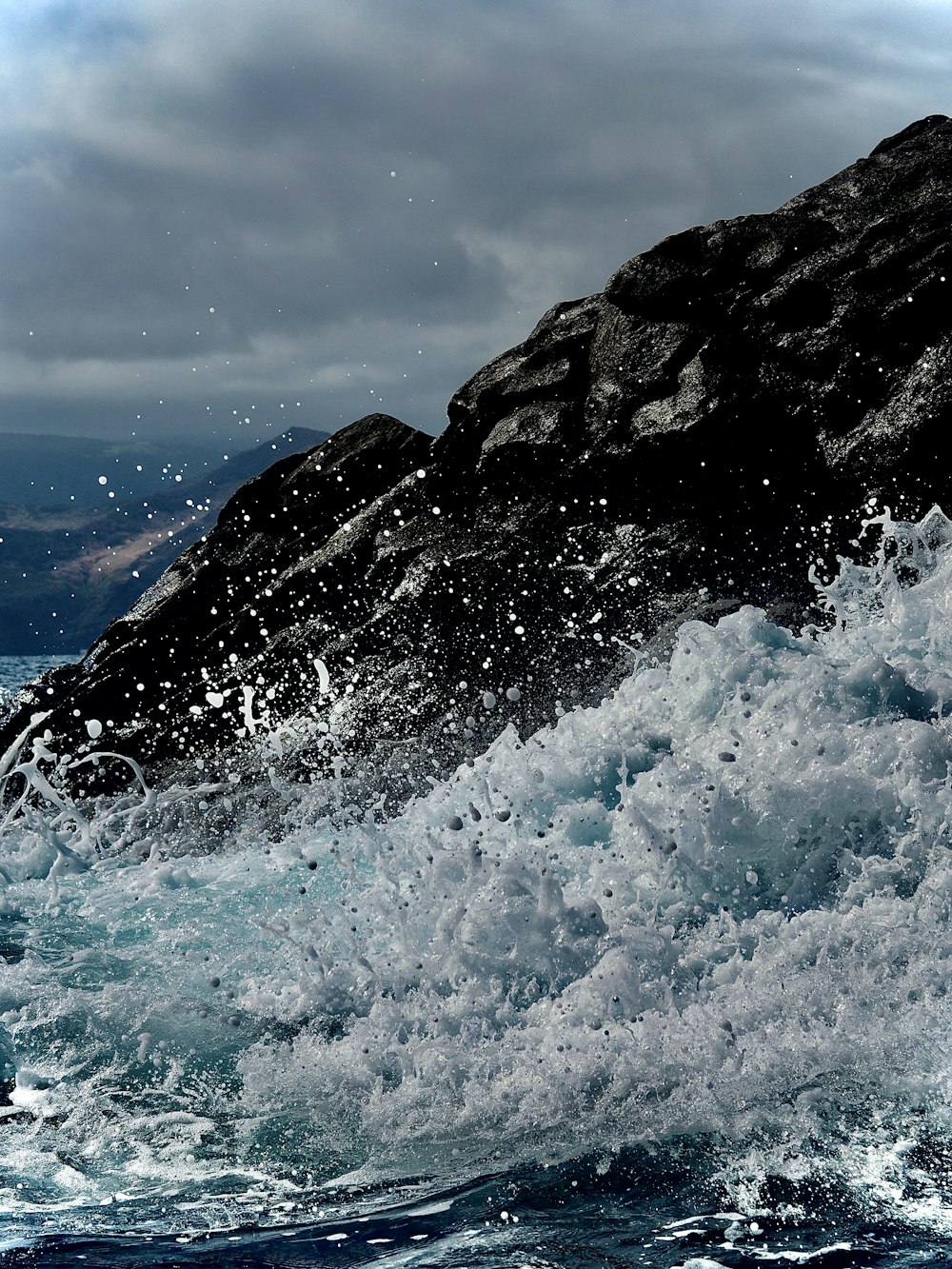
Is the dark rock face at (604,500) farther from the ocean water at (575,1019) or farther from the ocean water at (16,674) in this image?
the ocean water at (16,674)

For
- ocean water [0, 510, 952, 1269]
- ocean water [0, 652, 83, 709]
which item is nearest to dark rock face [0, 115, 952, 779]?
ocean water [0, 510, 952, 1269]

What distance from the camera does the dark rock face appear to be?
13.8 meters

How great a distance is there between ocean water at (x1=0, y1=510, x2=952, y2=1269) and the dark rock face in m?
5.03

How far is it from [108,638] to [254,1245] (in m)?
15.1

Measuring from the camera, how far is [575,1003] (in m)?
5.15

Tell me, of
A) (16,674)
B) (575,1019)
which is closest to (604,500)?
(575,1019)

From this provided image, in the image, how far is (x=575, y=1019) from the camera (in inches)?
199

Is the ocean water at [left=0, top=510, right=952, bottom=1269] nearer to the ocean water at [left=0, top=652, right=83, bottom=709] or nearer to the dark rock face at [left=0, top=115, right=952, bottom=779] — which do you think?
the dark rock face at [left=0, top=115, right=952, bottom=779]

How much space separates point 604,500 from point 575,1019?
35.6 feet

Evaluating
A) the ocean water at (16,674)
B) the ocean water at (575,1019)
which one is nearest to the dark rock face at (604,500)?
the ocean water at (575,1019)

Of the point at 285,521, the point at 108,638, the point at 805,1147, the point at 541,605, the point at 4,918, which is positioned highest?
the point at 285,521

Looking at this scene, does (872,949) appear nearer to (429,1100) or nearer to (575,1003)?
(575,1003)

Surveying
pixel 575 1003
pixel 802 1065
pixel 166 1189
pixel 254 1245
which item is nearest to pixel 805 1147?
pixel 802 1065

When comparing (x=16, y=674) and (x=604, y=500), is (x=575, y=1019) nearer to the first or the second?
(x=604, y=500)
